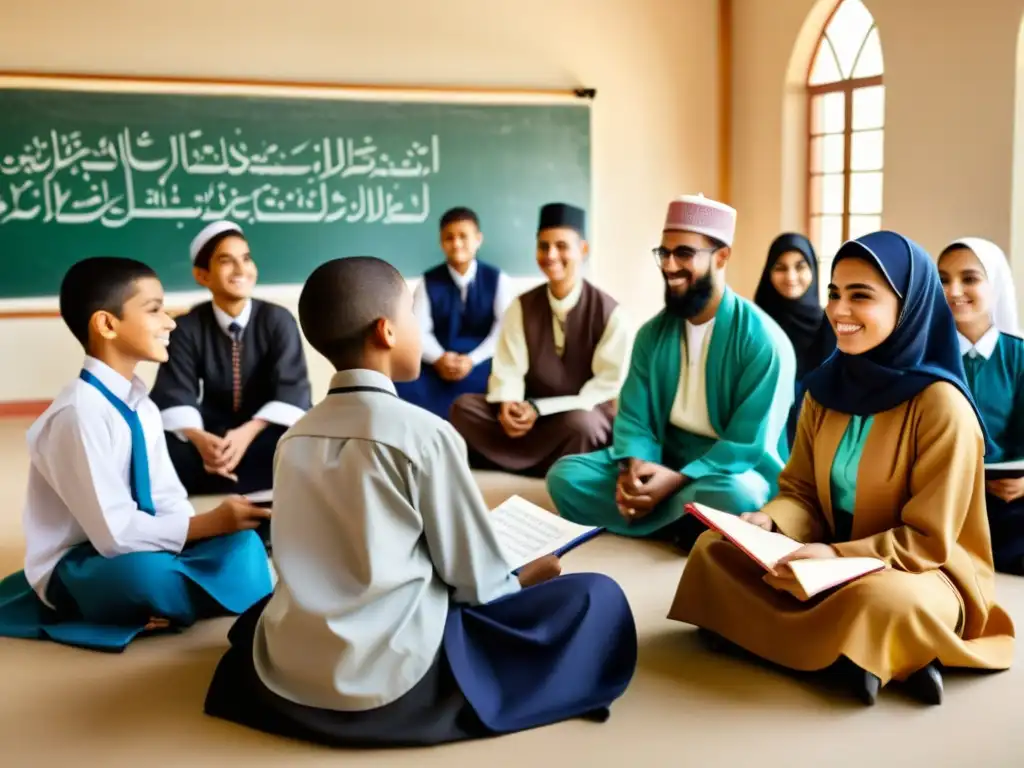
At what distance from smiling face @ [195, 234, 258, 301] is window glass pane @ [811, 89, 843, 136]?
13.2 ft

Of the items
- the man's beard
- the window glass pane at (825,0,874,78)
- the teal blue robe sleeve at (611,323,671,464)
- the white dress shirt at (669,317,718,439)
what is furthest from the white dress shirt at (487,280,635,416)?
the window glass pane at (825,0,874,78)

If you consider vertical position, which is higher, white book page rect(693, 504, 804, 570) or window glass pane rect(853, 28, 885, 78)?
window glass pane rect(853, 28, 885, 78)

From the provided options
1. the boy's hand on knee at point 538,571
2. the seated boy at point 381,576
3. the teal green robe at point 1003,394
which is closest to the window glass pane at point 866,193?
the teal green robe at point 1003,394

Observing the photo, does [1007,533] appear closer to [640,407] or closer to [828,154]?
[640,407]

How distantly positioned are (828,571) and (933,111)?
3.75 m

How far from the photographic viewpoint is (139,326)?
3107mm

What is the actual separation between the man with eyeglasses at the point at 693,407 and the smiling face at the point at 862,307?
106 centimetres

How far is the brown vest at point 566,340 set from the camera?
4961 millimetres

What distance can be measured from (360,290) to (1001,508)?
2.34 m

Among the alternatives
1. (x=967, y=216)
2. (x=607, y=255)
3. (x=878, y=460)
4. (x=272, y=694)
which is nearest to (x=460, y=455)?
(x=272, y=694)

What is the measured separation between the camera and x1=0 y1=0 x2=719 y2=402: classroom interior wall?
6.43m

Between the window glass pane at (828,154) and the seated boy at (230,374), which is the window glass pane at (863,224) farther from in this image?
the seated boy at (230,374)

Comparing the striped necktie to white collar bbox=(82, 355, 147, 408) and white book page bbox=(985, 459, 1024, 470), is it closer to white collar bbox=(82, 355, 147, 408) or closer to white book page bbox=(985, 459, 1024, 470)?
white collar bbox=(82, 355, 147, 408)

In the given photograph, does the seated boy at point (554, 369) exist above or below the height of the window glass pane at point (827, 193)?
below
